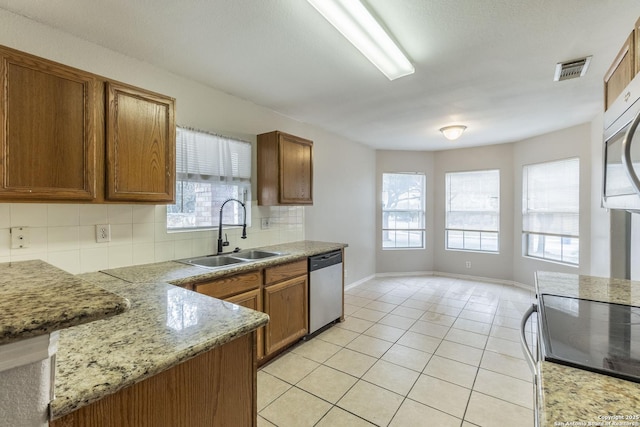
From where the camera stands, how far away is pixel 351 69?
7.59 feet

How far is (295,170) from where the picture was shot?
3.14m

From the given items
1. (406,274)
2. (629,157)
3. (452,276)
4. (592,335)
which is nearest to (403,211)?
(406,274)

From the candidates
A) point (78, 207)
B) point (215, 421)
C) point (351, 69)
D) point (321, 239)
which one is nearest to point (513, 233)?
point (321, 239)

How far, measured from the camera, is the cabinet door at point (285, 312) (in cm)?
246

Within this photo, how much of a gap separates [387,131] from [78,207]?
3651 millimetres

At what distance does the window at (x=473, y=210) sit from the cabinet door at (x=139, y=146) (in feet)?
16.2

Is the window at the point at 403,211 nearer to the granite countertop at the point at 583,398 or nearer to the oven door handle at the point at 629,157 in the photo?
the oven door handle at the point at 629,157

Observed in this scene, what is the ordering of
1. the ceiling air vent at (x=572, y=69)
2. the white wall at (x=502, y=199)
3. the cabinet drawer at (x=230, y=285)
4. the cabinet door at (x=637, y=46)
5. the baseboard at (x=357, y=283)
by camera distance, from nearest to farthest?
1. the cabinet door at (x=637, y=46)
2. the cabinet drawer at (x=230, y=285)
3. the ceiling air vent at (x=572, y=69)
4. the white wall at (x=502, y=199)
5. the baseboard at (x=357, y=283)

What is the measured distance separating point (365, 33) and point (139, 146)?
164 cm

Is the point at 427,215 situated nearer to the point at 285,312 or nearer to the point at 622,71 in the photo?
the point at 285,312

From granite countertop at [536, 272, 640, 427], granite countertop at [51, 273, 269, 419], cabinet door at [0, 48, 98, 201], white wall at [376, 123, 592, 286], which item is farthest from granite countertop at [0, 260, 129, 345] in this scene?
white wall at [376, 123, 592, 286]

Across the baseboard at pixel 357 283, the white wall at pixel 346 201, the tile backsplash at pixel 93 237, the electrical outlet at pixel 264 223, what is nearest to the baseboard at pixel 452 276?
the baseboard at pixel 357 283

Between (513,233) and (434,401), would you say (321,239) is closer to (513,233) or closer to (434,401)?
(434,401)

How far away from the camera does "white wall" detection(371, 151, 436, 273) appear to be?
5477 millimetres
